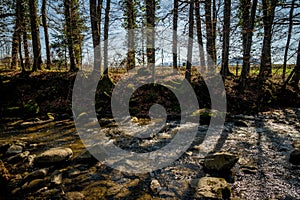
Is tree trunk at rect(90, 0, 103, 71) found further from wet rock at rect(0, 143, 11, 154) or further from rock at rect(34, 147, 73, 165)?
rock at rect(34, 147, 73, 165)

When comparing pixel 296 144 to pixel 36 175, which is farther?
pixel 296 144

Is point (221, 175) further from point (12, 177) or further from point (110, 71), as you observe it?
point (110, 71)

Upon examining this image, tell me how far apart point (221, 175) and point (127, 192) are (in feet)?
6.74

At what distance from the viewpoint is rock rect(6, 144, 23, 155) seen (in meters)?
5.75

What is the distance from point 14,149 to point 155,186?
168 inches

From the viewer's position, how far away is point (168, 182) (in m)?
4.39

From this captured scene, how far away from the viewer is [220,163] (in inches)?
188

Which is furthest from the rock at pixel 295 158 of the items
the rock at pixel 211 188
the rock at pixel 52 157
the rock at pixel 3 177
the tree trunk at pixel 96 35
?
the tree trunk at pixel 96 35

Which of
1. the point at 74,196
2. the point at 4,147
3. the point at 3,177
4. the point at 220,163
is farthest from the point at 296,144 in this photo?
the point at 4,147

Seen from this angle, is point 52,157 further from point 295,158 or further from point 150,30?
point 150,30

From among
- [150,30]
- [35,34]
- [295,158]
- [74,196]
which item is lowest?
[74,196]

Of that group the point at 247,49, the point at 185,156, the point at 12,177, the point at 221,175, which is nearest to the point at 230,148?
the point at 185,156

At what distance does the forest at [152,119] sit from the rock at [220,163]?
2 centimetres

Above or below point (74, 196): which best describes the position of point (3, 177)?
above
